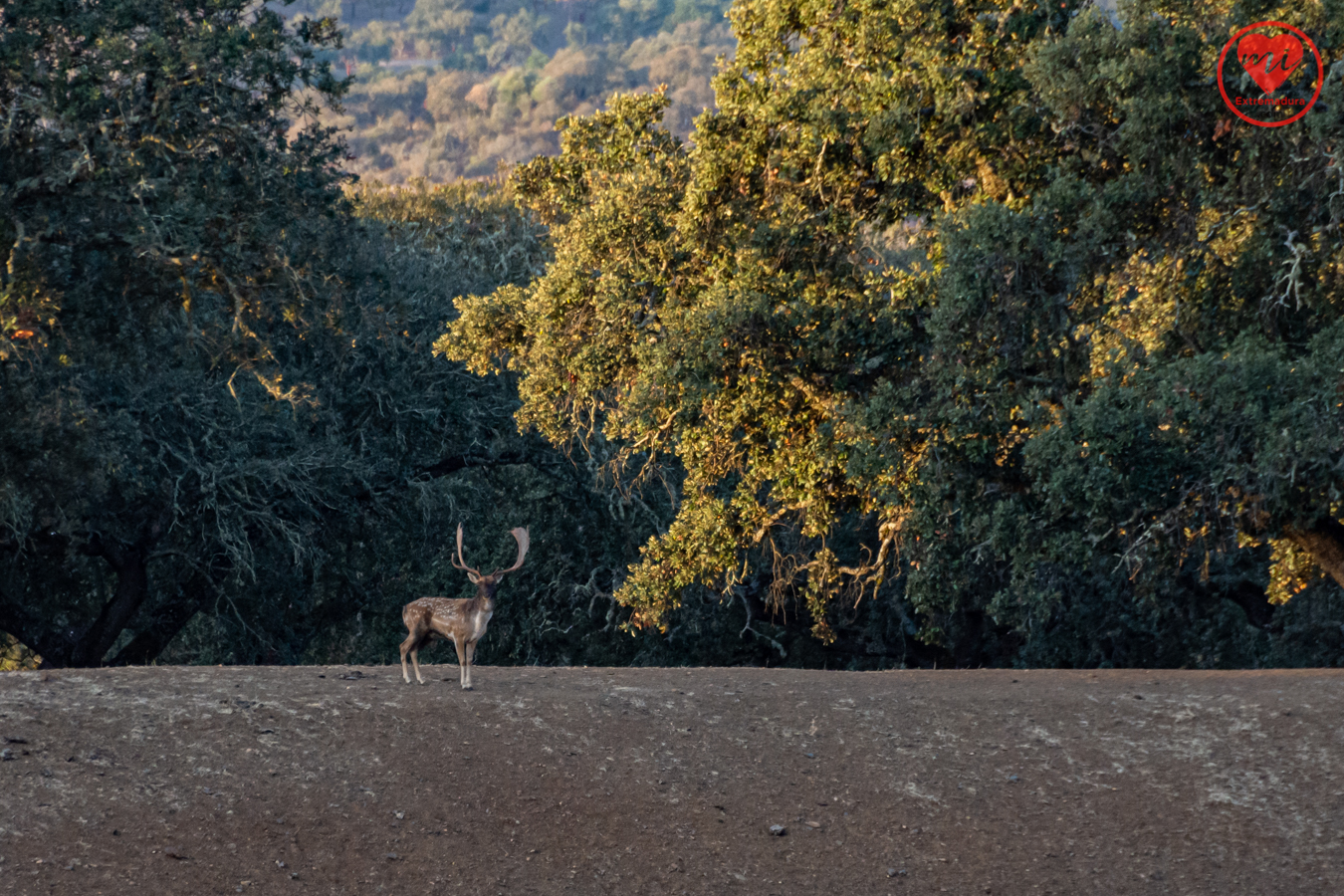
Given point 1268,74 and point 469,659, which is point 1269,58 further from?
point 469,659

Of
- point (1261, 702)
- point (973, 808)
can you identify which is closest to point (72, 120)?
point (973, 808)

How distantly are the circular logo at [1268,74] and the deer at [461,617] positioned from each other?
6.61m

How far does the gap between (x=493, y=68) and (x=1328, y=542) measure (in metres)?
156

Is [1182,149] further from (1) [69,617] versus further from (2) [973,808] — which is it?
(1) [69,617]

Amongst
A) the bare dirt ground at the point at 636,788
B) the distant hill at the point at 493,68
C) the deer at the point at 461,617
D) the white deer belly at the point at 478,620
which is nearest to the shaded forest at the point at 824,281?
the bare dirt ground at the point at 636,788

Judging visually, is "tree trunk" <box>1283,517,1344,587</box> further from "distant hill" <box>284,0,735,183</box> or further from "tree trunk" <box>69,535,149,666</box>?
"distant hill" <box>284,0,735,183</box>

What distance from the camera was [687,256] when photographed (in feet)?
43.4

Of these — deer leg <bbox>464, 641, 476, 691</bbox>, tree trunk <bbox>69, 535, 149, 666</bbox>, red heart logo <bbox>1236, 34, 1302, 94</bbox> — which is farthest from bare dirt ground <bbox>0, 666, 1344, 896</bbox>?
tree trunk <bbox>69, 535, 149, 666</bbox>

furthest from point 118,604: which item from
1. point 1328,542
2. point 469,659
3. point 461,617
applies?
point 1328,542

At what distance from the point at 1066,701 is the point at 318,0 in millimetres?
125662

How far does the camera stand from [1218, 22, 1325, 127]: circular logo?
10.6 meters

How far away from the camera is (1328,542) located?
11641 mm

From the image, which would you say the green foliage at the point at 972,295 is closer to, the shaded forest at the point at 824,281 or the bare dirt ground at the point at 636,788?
the shaded forest at the point at 824,281

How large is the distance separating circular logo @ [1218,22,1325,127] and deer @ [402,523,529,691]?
661 centimetres
